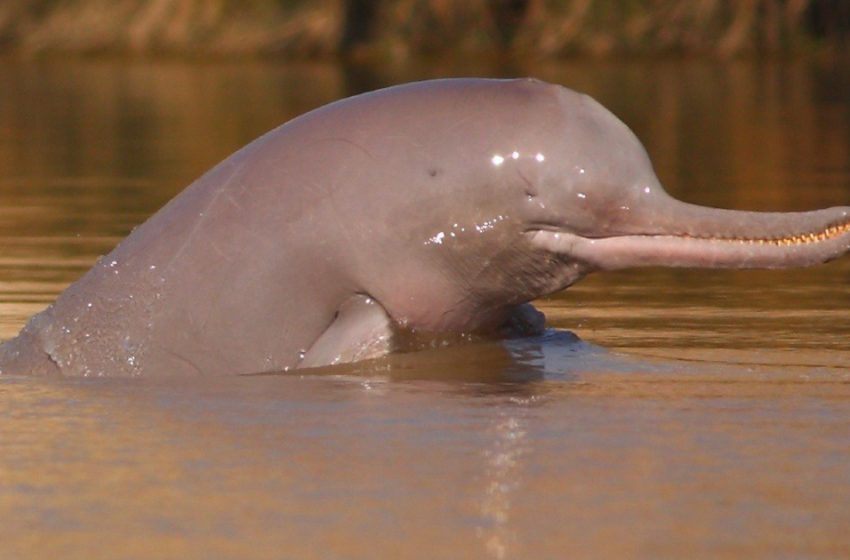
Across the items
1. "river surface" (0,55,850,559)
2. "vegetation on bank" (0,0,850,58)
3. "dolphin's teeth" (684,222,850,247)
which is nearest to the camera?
"river surface" (0,55,850,559)

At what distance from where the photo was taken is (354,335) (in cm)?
763

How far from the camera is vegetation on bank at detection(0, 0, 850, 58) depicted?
37.0 meters

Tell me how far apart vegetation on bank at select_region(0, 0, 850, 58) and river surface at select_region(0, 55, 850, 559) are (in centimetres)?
2602

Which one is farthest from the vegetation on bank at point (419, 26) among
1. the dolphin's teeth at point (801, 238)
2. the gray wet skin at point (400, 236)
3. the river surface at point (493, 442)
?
the dolphin's teeth at point (801, 238)

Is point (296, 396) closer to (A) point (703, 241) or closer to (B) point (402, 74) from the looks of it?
(A) point (703, 241)

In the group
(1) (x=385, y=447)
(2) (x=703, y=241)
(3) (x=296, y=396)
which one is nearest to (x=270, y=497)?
(1) (x=385, y=447)

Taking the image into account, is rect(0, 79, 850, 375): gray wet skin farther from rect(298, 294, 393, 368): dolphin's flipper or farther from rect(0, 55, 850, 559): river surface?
rect(0, 55, 850, 559): river surface

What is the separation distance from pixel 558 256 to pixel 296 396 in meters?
1.11

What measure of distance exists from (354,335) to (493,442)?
1.26m

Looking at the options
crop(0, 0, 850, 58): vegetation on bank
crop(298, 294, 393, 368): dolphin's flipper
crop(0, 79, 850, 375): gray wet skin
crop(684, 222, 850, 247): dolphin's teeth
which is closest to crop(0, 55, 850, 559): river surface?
crop(298, 294, 393, 368): dolphin's flipper

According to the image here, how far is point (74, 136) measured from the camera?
877 inches

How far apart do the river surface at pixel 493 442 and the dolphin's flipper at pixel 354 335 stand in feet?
0.21

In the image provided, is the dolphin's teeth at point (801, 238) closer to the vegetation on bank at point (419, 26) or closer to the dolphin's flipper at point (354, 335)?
the dolphin's flipper at point (354, 335)

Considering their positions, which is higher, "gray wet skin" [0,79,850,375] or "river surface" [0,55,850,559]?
"gray wet skin" [0,79,850,375]
